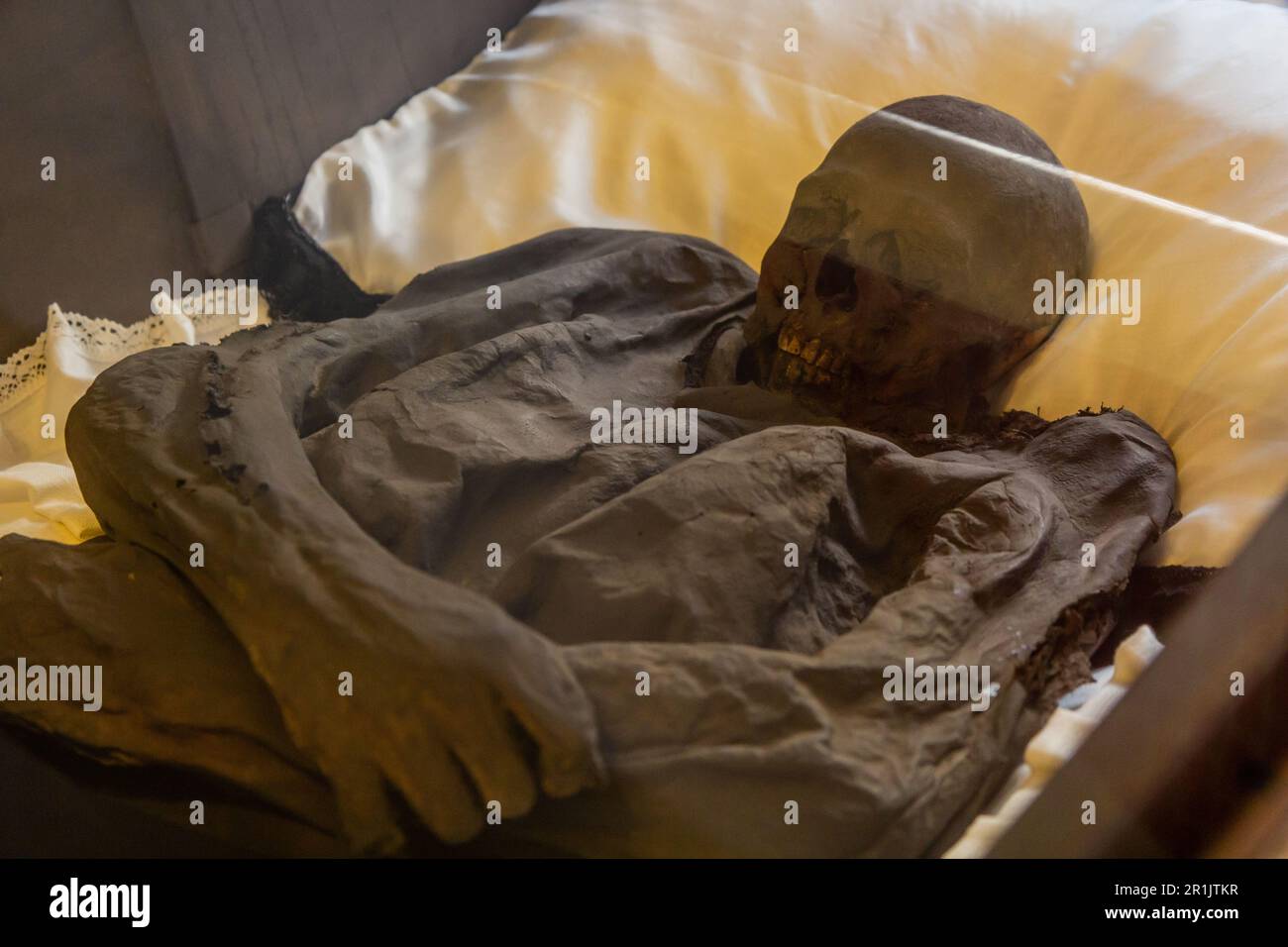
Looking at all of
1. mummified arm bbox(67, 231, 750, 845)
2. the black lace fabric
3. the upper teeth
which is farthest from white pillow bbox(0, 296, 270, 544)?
the upper teeth

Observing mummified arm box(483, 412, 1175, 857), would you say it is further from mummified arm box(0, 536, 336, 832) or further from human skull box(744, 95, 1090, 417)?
mummified arm box(0, 536, 336, 832)

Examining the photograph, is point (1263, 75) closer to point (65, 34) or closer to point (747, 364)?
point (747, 364)

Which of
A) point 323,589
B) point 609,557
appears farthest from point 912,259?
point 323,589

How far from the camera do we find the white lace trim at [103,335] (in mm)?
2387

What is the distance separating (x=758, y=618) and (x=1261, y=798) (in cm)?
74

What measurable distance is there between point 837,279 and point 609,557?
0.77 m

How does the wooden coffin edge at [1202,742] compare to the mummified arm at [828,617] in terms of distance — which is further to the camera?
the mummified arm at [828,617]

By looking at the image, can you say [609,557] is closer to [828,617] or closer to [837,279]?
[828,617]

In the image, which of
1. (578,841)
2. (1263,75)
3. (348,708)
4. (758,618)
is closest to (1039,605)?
(758,618)

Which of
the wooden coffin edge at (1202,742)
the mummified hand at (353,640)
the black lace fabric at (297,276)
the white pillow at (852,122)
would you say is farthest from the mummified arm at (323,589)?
the white pillow at (852,122)

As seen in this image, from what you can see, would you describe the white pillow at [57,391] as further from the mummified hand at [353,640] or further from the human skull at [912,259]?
the human skull at [912,259]

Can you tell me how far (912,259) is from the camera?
197 cm

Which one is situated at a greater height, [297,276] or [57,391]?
[297,276]

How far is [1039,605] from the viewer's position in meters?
1.60
